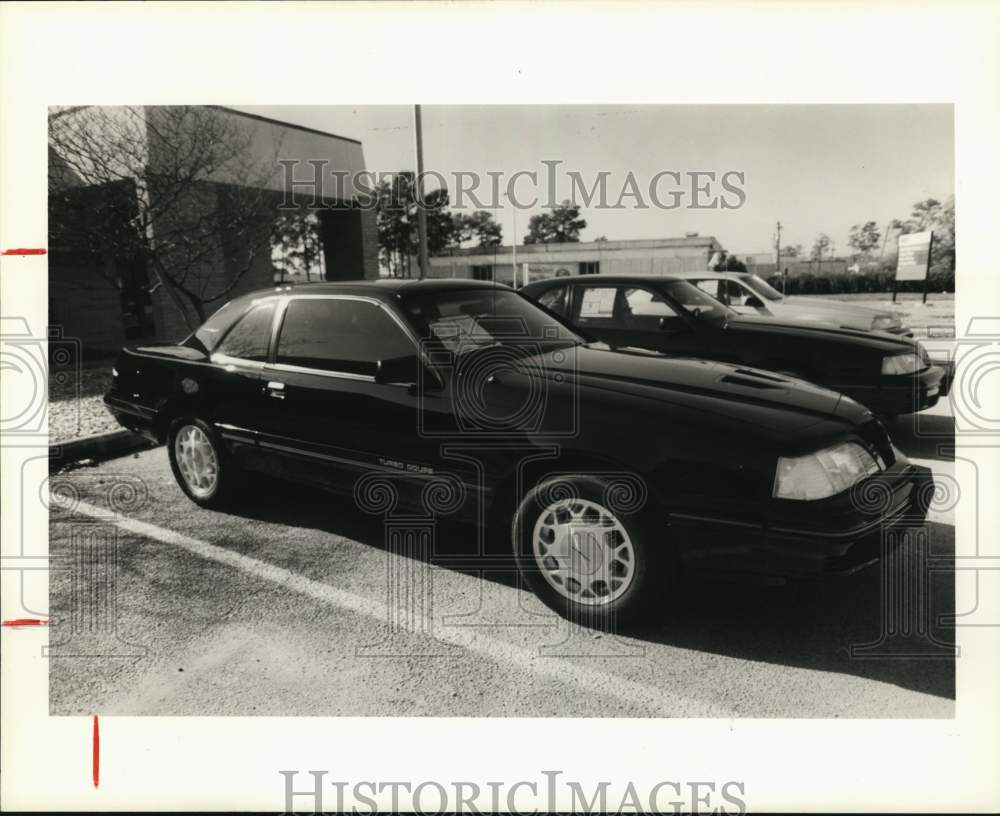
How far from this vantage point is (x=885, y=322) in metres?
9.30

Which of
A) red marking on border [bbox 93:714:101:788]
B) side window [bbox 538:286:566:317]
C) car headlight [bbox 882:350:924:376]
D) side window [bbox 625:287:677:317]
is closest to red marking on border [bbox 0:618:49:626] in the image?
red marking on border [bbox 93:714:101:788]

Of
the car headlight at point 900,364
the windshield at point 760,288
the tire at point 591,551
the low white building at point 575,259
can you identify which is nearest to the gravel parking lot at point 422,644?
the tire at point 591,551

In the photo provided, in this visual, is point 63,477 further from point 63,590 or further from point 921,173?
point 921,173

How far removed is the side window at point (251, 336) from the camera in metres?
4.21

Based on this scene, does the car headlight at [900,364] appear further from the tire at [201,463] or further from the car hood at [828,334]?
the tire at [201,463]

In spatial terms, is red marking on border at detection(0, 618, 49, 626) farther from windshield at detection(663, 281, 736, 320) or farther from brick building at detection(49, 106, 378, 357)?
windshield at detection(663, 281, 736, 320)

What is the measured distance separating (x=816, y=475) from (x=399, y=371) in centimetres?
184

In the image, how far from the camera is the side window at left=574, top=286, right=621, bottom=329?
6398mm

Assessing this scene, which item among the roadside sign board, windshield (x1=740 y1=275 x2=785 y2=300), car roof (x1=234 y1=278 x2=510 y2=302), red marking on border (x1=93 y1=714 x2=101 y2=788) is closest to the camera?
red marking on border (x1=93 y1=714 x2=101 y2=788)

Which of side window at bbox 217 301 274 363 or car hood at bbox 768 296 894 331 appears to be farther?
car hood at bbox 768 296 894 331

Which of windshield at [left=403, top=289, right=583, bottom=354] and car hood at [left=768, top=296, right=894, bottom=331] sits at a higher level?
car hood at [left=768, top=296, right=894, bottom=331]

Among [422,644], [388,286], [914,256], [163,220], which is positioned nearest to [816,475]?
[422,644]

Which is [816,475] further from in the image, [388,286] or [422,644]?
[388,286]

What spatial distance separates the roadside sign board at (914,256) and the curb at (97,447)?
355 inches
